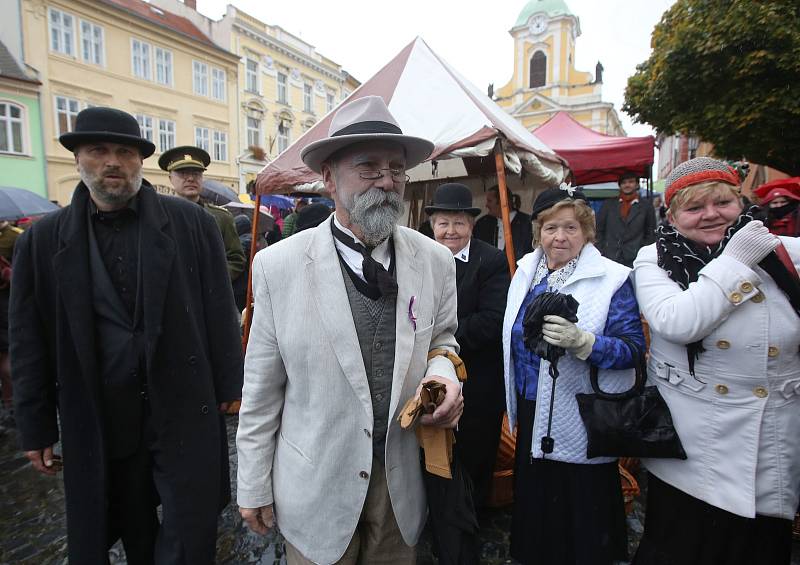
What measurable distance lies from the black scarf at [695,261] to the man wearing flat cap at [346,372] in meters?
1.05

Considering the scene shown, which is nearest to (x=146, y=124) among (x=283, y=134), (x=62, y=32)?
(x=62, y=32)

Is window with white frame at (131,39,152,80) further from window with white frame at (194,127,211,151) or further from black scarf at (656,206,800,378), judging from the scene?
black scarf at (656,206,800,378)

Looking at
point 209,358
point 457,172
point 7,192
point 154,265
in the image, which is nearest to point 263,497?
point 209,358

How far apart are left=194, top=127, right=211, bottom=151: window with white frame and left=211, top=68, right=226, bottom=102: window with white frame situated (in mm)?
2141

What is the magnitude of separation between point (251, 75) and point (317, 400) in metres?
31.8

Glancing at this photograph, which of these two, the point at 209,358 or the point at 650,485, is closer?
the point at 650,485

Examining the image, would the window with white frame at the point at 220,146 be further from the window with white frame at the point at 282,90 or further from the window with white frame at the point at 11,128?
the window with white frame at the point at 11,128

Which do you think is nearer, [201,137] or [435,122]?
[435,122]

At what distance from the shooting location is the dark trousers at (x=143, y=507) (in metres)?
2.06

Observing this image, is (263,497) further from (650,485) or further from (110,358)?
(650,485)

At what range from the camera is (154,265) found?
6.76 feet

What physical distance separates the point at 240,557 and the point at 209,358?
52.3 inches

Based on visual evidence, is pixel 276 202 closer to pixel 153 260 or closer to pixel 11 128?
pixel 153 260

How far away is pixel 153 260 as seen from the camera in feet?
6.78
